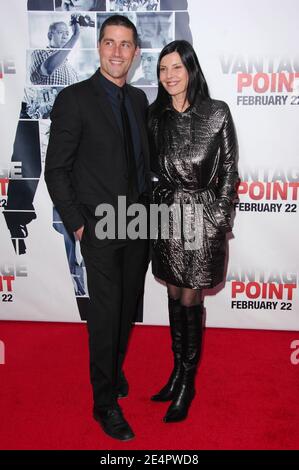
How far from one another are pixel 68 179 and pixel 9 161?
4.40 ft

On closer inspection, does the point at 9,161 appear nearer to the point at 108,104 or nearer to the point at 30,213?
the point at 30,213

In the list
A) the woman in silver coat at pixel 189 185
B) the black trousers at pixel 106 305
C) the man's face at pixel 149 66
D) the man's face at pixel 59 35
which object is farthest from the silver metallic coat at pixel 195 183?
the man's face at pixel 59 35

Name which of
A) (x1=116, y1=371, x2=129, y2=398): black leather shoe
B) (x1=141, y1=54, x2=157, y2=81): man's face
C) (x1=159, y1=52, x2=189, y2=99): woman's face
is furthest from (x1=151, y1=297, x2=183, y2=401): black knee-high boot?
(x1=141, y1=54, x2=157, y2=81): man's face

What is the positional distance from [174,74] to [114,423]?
1641 mm

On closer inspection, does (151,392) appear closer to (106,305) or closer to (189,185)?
(106,305)

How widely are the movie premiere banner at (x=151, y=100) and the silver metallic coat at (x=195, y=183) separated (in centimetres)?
93

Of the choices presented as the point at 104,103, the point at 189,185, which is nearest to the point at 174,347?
the point at 189,185

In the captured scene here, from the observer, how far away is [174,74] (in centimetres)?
212

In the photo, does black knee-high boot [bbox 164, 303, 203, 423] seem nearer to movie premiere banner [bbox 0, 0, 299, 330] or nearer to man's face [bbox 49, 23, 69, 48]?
movie premiere banner [bbox 0, 0, 299, 330]

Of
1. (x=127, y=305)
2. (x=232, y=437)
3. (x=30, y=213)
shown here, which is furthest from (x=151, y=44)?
(x=232, y=437)

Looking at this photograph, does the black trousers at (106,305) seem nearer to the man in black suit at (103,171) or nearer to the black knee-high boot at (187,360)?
the man in black suit at (103,171)

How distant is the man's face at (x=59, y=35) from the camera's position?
3027 millimetres

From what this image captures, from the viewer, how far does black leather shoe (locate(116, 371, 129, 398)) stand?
8.37 feet

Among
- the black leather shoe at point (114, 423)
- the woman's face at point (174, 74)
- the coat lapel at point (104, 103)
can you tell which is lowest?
the black leather shoe at point (114, 423)
